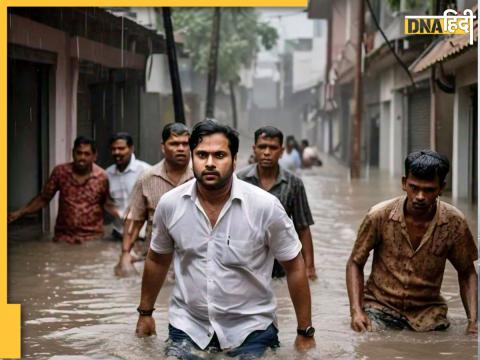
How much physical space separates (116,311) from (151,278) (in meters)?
2.50

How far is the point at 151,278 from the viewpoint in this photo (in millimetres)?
4785

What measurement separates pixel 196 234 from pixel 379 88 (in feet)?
83.1

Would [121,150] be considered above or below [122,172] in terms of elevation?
above

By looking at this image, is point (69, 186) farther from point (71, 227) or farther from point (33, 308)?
point (33, 308)

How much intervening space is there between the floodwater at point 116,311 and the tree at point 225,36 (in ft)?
82.4

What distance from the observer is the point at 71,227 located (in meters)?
10.9

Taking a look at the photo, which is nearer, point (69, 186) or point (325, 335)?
point (325, 335)

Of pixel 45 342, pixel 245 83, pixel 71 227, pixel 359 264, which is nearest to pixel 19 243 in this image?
pixel 71 227

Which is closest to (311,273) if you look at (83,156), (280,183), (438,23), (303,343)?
(280,183)

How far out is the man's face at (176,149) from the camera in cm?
752

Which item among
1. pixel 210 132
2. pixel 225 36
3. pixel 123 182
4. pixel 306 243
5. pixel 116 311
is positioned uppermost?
pixel 225 36

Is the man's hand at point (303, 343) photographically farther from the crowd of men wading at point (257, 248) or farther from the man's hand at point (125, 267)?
the man's hand at point (125, 267)

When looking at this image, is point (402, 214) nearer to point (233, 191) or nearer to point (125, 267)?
point (233, 191)

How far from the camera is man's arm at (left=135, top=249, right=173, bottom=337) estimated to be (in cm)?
473
